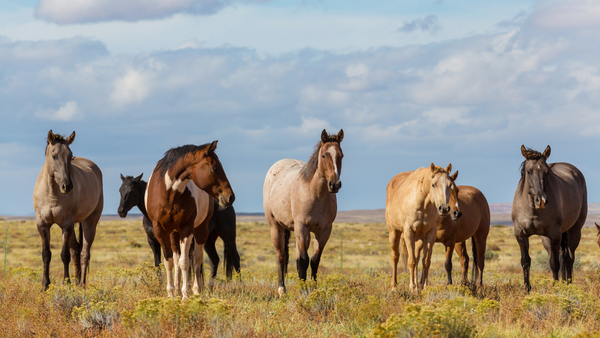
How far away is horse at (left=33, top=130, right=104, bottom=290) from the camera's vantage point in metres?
9.56

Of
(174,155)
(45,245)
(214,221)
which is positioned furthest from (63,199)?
(214,221)

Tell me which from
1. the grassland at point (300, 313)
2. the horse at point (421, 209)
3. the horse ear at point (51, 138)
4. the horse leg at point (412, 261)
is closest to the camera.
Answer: the grassland at point (300, 313)

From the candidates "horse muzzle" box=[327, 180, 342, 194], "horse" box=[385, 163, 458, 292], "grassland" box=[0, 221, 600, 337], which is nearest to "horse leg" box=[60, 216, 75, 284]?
"grassland" box=[0, 221, 600, 337]

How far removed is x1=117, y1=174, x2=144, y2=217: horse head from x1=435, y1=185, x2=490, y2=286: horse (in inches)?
277

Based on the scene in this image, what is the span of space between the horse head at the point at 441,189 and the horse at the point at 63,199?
620cm

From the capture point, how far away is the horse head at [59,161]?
30.9 feet

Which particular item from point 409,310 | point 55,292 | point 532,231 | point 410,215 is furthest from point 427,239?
point 55,292

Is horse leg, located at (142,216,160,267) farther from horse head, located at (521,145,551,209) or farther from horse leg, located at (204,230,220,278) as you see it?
horse head, located at (521,145,551,209)

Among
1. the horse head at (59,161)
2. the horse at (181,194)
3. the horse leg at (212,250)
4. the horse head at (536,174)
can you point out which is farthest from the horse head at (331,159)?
the horse leg at (212,250)

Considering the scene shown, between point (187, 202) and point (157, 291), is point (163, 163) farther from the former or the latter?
point (157, 291)

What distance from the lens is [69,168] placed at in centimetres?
969

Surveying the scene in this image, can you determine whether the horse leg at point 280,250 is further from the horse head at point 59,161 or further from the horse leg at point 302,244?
the horse head at point 59,161

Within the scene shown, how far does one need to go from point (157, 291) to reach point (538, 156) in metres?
7.38

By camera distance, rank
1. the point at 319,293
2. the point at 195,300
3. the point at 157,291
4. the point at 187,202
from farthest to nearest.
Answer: the point at 157,291 → the point at 187,202 → the point at 319,293 → the point at 195,300
